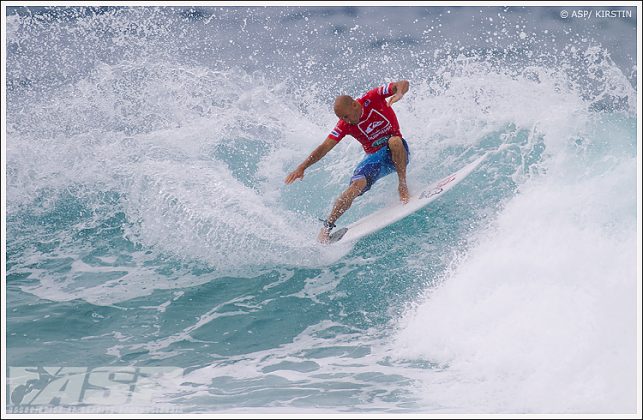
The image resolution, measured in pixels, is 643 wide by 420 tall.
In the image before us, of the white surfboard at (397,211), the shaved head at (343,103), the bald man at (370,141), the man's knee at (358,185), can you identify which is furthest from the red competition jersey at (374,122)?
the white surfboard at (397,211)

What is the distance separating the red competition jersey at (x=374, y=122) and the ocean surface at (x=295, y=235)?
0.98m

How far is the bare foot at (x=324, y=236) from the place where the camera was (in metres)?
6.54

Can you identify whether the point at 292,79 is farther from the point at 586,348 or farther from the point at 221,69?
the point at 586,348

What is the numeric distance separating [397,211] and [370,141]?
0.81m

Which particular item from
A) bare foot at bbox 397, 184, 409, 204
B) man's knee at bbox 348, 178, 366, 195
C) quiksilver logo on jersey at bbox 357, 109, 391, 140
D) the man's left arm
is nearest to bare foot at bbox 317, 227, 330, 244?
man's knee at bbox 348, 178, 366, 195

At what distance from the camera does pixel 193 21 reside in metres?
11.3

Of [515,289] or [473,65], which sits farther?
[473,65]

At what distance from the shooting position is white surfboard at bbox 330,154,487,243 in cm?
656

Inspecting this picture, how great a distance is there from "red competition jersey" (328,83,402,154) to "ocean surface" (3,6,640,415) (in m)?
0.98

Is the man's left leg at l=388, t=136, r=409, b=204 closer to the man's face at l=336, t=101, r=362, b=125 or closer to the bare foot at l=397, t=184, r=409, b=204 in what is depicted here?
the bare foot at l=397, t=184, r=409, b=204

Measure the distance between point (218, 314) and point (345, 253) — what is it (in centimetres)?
157

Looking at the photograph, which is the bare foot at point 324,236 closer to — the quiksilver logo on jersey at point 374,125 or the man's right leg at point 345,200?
the man's right leg at point 345,200

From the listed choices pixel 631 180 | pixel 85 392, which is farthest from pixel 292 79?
pixel 85 392

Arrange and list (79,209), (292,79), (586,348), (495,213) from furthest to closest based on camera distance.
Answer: (292,79), (79,209), (495,213), (586,348)
